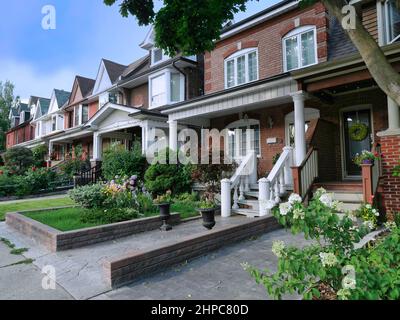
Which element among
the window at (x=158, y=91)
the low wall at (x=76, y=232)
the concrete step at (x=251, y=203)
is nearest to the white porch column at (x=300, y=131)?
the concrete step at (x=251, y=203)

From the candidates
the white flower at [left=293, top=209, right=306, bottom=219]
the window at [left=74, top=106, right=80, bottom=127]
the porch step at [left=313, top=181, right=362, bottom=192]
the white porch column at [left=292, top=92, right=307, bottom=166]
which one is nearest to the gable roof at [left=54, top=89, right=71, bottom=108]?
the window at [left=74, top=106, right=80, bottom=127]

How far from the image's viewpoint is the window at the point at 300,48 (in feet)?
33.3

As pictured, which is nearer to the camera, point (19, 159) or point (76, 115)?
point (19, 159)

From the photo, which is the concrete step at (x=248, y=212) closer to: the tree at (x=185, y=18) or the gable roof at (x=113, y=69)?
the tree at (x=185, y=18)

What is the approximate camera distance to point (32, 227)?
6074mm

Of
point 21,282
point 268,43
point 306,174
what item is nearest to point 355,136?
point 306,174

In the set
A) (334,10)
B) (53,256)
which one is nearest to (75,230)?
(53,256)

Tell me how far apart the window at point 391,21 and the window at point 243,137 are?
522 centimetres

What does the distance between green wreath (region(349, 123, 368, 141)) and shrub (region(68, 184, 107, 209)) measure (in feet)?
26.8

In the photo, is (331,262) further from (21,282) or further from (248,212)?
(248,212)

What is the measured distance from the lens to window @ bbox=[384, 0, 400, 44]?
870 centimetres

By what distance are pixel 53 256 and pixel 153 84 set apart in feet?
44.3

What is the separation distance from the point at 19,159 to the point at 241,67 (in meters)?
17.3

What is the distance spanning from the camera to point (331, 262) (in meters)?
2.16
